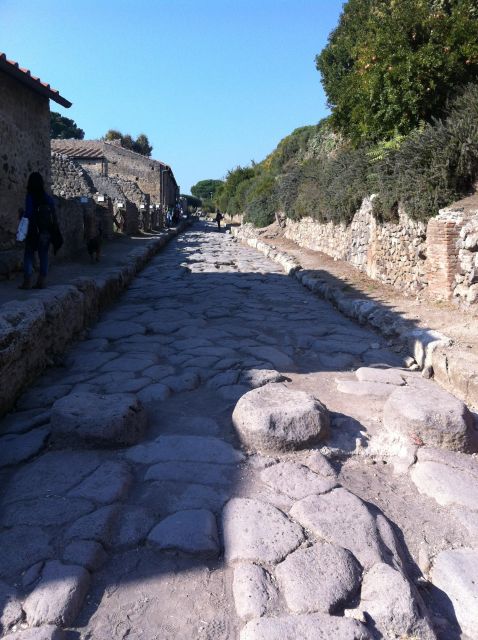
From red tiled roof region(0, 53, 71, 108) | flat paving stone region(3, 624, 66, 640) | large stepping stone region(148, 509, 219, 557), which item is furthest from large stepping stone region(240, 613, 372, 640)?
red tiled roof region(0, 53, 71, 108)

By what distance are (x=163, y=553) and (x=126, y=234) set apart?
1813 centimetres

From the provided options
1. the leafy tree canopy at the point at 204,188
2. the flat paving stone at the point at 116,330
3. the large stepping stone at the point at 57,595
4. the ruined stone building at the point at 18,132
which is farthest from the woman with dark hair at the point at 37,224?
the leafy tree canopy at the point at 204,188

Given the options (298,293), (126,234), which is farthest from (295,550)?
(126,234)

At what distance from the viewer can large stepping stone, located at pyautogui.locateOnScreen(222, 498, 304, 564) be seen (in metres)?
2.14

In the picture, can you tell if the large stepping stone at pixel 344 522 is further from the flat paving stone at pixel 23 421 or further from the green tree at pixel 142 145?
the green tree at pixel 142 145

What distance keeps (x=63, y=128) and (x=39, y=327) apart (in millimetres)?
62096

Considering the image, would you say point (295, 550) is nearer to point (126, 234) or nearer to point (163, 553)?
point (163, 553)

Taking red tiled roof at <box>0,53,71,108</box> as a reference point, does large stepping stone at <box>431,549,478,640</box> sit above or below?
below

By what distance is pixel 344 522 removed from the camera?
236 cm

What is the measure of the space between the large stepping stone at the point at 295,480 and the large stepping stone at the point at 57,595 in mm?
1032

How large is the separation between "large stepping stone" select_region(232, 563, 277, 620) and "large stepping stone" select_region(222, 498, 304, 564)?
0.23ft

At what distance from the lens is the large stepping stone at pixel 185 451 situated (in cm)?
292

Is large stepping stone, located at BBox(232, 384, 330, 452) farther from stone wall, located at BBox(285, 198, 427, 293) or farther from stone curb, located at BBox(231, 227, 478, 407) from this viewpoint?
stone wall, located at BBox(285, 198, 427, 293)

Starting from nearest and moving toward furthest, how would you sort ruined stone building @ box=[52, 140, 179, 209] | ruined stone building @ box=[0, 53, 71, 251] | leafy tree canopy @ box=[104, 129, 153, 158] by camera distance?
ruined stone building @ box=[0, 53, 71, 251] < ruined stone building @ box=[52, 140, 179, 209] < leafy tree canopy @ box=[104, 129, 153, 158]
